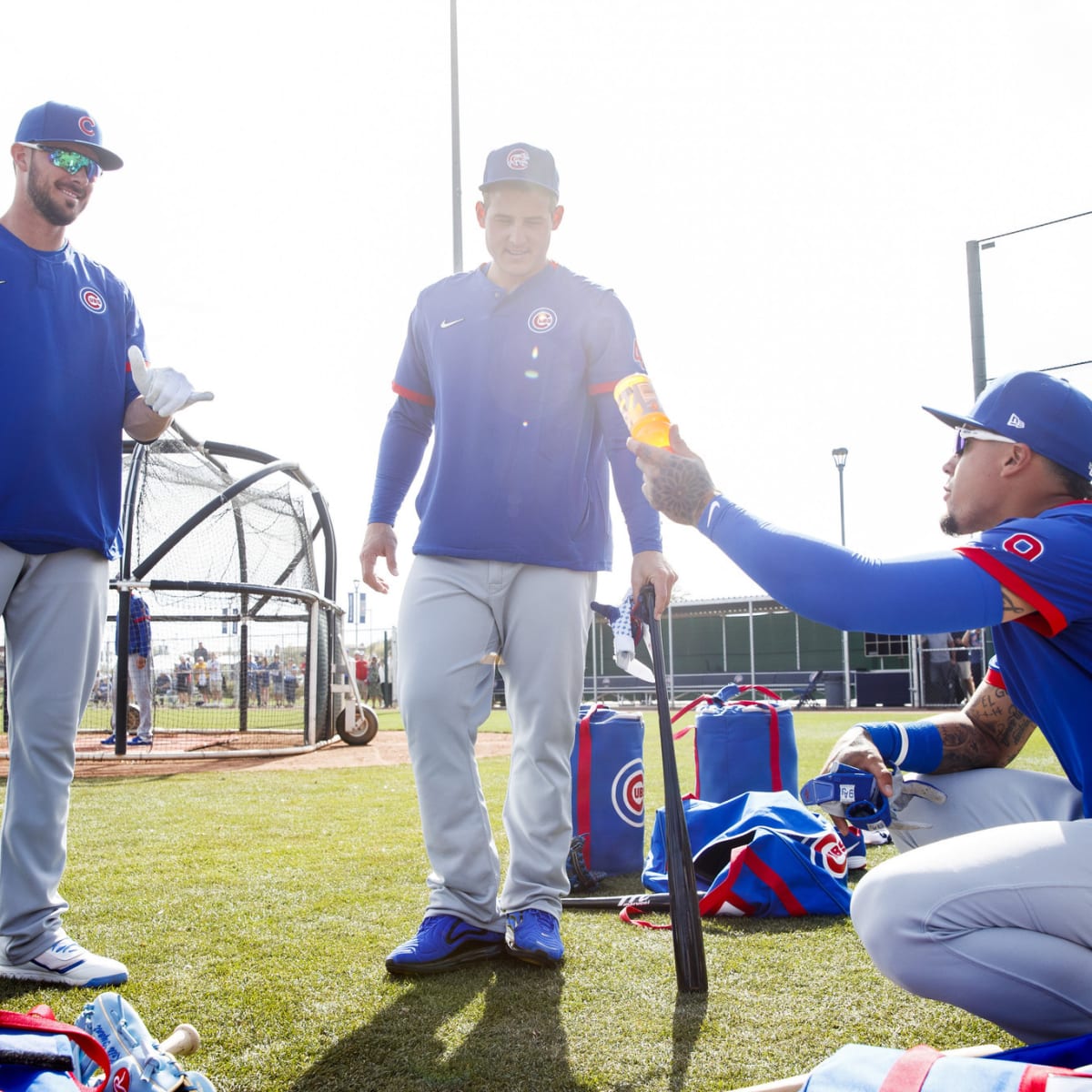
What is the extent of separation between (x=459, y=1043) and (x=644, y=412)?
1.56 m

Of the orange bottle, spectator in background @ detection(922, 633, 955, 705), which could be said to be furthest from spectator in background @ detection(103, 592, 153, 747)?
spectator in background @ detection(922, 633, 955, 705)

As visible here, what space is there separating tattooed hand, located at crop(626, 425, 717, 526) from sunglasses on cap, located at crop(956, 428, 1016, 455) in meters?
0.61

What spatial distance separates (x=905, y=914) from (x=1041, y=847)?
0.91 ft

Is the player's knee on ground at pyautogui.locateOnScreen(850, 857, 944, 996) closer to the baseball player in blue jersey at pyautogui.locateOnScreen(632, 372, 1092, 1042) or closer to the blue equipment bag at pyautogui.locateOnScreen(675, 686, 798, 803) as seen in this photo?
the baseball player in blue jersey at pyautogui.locateOnScreen(632, 372, 1092, 1042)

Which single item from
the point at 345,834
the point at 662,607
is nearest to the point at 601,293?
Result: the point at 662,607

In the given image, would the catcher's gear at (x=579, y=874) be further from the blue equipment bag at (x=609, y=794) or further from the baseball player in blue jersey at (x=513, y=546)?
the baseball player in blue jersey at (x=513, y=546)

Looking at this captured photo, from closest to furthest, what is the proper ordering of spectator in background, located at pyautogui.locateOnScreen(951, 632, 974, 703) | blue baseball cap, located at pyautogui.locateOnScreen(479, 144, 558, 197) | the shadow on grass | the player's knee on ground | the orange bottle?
the player's knee on ground → the shadow on grass → the orange bottle → blue baseball cap, located at pyautogui.locateOnScreen(479, 144, 558, 197) → spectator in background, located at pyautogui.locateOnScreen(951, 632, 974, 703)

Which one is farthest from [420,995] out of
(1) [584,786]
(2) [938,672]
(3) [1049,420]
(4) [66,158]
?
(2) [938,672]

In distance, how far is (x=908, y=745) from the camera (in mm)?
2617

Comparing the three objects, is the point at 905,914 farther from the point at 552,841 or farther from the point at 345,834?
the point at 345,834

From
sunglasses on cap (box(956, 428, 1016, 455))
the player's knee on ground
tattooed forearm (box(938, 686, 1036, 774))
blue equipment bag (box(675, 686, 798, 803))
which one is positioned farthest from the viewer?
blue equipment bag (box(675, 686, 798, 803))

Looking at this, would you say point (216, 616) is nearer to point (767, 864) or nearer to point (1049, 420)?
point (767, 864)

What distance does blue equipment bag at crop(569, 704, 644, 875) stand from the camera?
448 cm

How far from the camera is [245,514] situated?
40.0 ft
